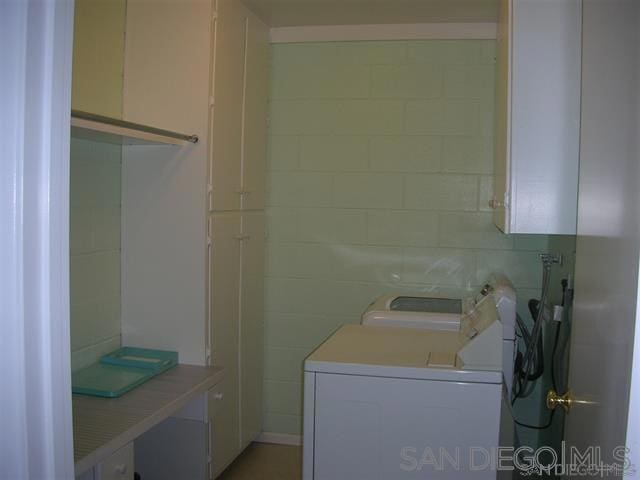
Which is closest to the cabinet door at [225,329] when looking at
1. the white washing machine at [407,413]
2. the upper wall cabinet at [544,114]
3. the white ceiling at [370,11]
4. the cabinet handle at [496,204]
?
the white washing machine at [407,413]

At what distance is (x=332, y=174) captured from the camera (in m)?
3.59

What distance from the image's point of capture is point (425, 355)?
2.14 m

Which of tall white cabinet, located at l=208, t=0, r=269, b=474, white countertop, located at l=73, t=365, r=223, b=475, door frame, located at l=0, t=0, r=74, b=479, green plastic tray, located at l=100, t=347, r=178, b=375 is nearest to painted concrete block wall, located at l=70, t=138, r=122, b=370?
green plastic tray, located at l=100, t=347, r=178, b=375

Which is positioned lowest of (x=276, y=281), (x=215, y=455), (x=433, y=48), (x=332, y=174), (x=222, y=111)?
(x=215, y=455)

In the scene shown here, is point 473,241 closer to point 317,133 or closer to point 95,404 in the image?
point 317,133

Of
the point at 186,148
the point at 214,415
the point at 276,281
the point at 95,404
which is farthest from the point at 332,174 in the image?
the point at 95,404

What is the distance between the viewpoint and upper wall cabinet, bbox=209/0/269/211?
2.81 m

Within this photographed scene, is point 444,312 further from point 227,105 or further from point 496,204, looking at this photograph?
point 227,105

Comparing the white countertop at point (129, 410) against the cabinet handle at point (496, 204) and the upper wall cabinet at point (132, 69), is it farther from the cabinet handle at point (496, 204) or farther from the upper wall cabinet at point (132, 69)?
the cabinet handle at point (496, 204)

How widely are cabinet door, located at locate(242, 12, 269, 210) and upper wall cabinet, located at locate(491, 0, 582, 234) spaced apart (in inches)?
63.2

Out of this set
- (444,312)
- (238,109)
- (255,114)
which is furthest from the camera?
(255,114)

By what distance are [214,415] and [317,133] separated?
175 cm

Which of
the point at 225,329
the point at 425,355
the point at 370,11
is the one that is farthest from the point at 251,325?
the point at 370,11

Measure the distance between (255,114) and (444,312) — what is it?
1557 mm
